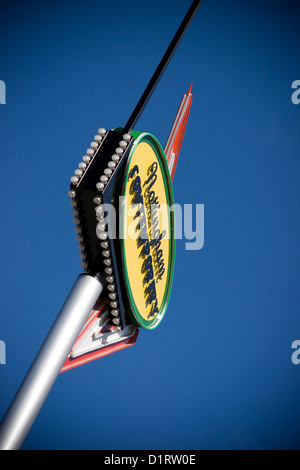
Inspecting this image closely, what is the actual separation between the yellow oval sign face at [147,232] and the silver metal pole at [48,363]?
639 millimetres

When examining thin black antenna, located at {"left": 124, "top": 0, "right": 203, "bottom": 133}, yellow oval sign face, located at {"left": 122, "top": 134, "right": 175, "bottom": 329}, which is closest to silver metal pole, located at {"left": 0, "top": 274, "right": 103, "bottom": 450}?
yellow oval sign face, located at {"left": 122, "top": 134, "right": 175, "bottom": 329}

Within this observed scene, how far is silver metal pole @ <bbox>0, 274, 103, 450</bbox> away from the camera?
5043 millimetres

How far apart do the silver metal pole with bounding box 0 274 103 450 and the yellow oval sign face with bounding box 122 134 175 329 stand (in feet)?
2.10

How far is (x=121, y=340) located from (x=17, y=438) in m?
2.15

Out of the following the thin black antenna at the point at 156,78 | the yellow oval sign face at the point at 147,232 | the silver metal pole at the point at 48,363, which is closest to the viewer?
the silver metal pole at the point at 48,363

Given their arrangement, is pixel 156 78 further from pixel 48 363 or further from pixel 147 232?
pixel 48 363

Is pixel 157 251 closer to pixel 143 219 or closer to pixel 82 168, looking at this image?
pixel 143 219

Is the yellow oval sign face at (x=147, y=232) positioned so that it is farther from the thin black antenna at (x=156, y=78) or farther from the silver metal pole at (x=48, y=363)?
the silver metal pole at (x=48, y=363)

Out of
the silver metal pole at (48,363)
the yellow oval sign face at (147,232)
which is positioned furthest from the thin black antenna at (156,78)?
the silver metal pole at (48,363)

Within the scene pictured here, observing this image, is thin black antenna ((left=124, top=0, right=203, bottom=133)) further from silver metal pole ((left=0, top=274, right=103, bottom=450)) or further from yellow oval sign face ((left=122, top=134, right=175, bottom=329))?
silver metal pole ((left=0, top=274, right=103, bottom=450))

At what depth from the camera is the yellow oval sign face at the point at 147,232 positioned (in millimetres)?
6445

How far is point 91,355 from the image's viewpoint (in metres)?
6.40

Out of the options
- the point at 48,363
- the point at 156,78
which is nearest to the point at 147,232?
the point at 156,78
